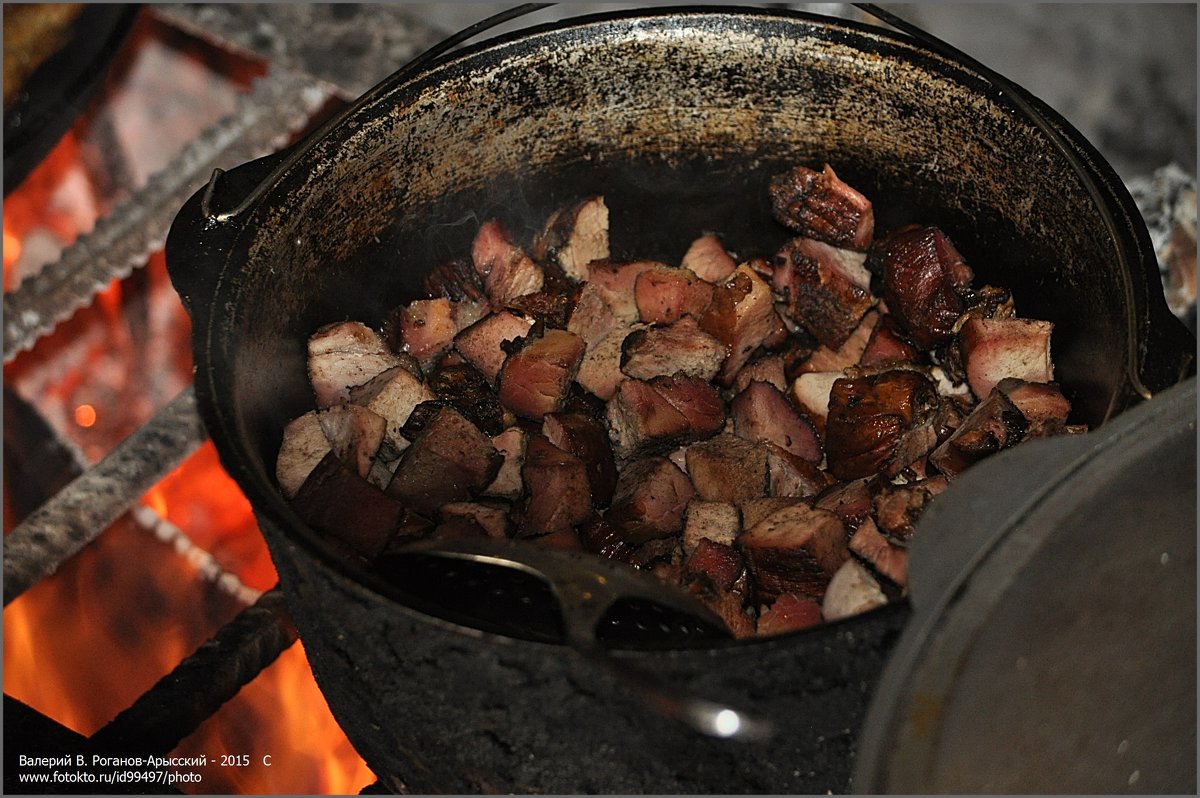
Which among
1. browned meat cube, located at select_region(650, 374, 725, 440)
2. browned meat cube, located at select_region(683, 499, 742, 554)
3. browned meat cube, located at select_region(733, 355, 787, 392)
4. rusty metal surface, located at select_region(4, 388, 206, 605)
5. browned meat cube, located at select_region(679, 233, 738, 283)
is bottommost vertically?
rusty metal surface, located at select_region(4, 388, 206, 605)

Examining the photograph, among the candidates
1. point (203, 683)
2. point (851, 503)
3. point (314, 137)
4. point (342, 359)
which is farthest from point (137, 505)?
point (851, 503)

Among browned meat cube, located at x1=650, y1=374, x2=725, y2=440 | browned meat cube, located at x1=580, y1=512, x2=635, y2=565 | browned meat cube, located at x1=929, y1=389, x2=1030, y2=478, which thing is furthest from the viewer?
browned meat cube, located at x1=650, y1=374, x2=725, y2=440

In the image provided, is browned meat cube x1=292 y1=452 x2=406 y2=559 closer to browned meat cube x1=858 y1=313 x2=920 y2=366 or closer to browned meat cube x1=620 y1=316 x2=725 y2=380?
browned meat cube x1=620 y1=316 x2=725 y2=380

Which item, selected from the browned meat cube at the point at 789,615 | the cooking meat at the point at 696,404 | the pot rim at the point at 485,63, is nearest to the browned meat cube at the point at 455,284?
the cooking meat at the point at 696,404

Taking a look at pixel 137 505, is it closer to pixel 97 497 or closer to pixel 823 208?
pixel 97 497

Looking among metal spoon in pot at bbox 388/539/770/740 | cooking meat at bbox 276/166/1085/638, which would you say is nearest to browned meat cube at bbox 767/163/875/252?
cooking meat at bbox 276/166/1085/638

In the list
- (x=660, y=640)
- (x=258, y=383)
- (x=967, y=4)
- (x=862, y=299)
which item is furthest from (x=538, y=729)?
(x=967, y=4)

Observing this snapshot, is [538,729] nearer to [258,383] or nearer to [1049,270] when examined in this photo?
[258,383]
